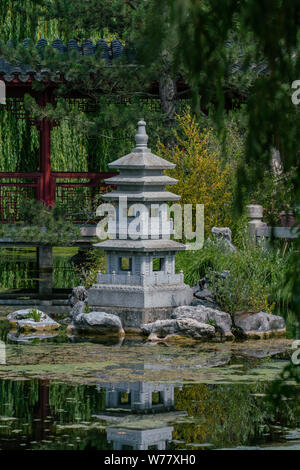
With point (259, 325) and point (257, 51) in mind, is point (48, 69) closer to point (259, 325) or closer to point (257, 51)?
point (259, 325)

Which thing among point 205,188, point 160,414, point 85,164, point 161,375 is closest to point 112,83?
point 205,188

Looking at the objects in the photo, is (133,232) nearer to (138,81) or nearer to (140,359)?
(140,359)

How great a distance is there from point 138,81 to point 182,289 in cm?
576

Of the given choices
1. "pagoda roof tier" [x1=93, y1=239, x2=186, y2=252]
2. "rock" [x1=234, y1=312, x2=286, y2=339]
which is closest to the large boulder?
"pagoda roof tier" [x1=93, y1=239, x2=186, y2=252]

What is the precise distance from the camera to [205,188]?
1862cm

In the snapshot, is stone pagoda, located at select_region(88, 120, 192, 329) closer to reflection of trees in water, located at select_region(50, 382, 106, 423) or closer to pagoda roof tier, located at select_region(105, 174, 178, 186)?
pagoda roof tier, located at select_region(105, 174, 178, 186)

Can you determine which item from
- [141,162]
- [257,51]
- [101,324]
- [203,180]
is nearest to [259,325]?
[101,324]

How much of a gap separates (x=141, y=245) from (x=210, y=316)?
1383mm

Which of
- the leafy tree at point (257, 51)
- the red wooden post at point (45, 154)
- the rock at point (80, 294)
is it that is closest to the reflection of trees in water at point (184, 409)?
the leafy tree at point (257, 51)

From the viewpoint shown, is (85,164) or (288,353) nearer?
(288,353)

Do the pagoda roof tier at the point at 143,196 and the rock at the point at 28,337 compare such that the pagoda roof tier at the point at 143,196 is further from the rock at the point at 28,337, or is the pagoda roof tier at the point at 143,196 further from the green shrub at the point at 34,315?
the rock at the point at 28,337

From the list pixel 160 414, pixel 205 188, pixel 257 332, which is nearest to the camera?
pixel 160 414

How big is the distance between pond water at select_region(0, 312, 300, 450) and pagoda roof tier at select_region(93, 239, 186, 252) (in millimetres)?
1389

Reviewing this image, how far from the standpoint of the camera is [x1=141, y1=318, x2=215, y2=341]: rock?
1411 cm
